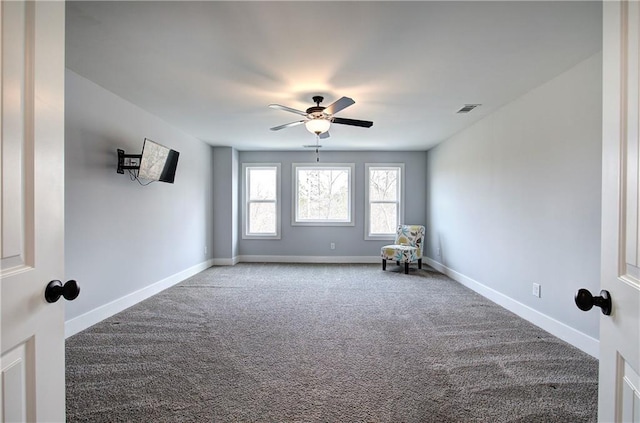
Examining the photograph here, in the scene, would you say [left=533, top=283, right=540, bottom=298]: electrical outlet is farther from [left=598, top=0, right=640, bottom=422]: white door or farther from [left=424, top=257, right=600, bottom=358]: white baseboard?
[left=598, top=0, right=640, bottom=422]: white door

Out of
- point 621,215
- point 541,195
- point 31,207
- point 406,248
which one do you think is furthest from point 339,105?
point 406,248

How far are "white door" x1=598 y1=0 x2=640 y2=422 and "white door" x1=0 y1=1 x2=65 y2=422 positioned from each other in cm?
145

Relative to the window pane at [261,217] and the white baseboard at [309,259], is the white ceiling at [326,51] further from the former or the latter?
the white baseboard at [309,259]

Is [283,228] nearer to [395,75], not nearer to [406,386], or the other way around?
[395,75]

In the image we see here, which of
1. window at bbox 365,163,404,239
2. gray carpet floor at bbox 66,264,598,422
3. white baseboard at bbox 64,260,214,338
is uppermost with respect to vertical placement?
window at bbox 365,163,404,239

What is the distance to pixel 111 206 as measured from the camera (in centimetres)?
328

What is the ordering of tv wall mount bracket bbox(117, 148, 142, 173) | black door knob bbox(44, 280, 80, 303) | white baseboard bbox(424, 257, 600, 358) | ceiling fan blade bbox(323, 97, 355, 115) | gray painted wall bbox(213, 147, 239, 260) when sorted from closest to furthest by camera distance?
black door knob bbox(44, 280, 80, 303)
white baseboard bbox(424, 257, 600, 358)
ceiling fan blade bbox(323, 97, 355, 115)
tv wall mount bracket bbox(117, 148, 142, 173)
gray painted wall bbox(213, 147, 239, 260)

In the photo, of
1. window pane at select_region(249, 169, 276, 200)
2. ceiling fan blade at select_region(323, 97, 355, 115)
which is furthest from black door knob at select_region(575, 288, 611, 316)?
window pane at select_region(249, 169, 276, 200)

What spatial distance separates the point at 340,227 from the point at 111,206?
4169mm

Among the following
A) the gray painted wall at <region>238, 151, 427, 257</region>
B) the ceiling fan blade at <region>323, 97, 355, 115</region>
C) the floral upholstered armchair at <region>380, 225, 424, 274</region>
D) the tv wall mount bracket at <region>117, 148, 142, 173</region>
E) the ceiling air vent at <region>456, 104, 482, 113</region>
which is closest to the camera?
the ceiling fan blade at <region>323, 97, 355, 115</region>

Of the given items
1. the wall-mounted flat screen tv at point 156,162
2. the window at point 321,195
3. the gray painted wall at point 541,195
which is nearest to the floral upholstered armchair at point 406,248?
the gray painted wall at point 541,195

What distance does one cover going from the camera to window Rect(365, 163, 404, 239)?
642 centimetres

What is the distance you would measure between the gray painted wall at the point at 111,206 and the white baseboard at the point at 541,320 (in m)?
4.40

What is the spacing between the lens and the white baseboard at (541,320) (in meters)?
2.42
